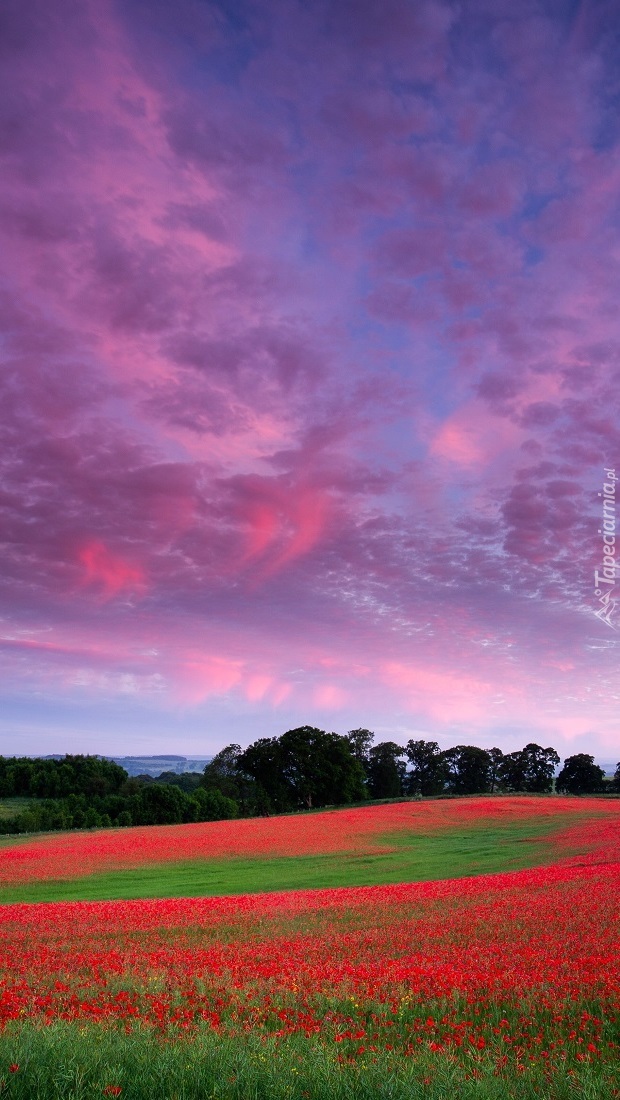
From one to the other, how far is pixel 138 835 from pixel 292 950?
43.3 metres

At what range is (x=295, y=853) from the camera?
41000 millimetres

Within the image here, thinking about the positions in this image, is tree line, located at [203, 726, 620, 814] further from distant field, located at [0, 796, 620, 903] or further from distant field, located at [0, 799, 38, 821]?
distant field, located at [0, 796, 620, 903]

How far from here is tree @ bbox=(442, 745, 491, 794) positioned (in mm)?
124938

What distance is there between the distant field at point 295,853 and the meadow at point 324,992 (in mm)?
2979

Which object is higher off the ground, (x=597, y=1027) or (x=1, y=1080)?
(x=1, y=1080)

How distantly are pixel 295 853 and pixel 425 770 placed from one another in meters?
91.2

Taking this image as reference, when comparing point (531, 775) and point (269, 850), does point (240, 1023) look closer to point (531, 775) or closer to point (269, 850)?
point (269, 850)

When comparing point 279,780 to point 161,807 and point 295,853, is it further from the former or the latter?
point 295,853

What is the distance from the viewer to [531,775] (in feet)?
407

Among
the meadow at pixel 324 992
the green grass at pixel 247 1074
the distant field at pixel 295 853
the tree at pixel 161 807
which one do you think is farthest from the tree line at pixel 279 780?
the green grass at pixel 247 1074

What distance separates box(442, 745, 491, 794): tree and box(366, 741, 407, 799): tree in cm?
1044

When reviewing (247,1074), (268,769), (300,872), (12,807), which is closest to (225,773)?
(268,769)

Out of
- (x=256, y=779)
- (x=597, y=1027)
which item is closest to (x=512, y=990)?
(x=597, y=1027)

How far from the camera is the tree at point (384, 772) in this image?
11944 cm
